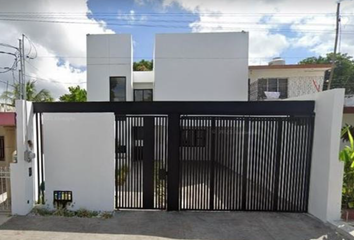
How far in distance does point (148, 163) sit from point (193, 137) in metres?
1.39

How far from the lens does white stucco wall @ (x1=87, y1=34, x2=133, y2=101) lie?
1405cm

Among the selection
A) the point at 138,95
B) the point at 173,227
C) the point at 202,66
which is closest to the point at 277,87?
the point at 202,66

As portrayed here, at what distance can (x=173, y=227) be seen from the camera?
16.2 feet

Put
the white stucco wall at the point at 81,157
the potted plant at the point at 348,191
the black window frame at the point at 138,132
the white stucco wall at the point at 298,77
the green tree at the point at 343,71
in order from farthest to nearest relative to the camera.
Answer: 1. the green tree at the point at 343,71
2. the white stucco wall at the point at 298,77
3. the black window frame at the point at 138,132
4. the white stucco wall at the point at 81,157
5. the potted plant at the point at 348,191

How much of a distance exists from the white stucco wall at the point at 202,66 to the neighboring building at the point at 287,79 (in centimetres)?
117

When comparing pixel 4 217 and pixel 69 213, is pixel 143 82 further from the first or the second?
pixel 4 217

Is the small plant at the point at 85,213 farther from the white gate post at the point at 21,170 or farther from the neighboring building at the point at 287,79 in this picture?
the neighboring building at the point at 287,79

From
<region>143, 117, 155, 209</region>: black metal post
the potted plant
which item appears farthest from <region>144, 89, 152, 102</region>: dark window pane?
the potted plant

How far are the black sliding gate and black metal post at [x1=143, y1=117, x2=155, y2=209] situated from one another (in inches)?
1.0

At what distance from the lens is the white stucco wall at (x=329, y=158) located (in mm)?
5102

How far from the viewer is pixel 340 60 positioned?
103 ft

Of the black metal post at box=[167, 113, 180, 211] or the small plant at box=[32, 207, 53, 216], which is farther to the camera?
the black metal post at box=[167, 113, 180, 211]

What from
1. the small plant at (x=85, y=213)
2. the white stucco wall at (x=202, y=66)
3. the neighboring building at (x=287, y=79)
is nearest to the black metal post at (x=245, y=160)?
the small plant at (x=85, y=213)

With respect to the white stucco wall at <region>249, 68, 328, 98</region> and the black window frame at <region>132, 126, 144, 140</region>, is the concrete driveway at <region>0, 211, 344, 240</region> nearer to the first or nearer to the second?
the black window frame at <region>132, 126, 144, 140</region>
